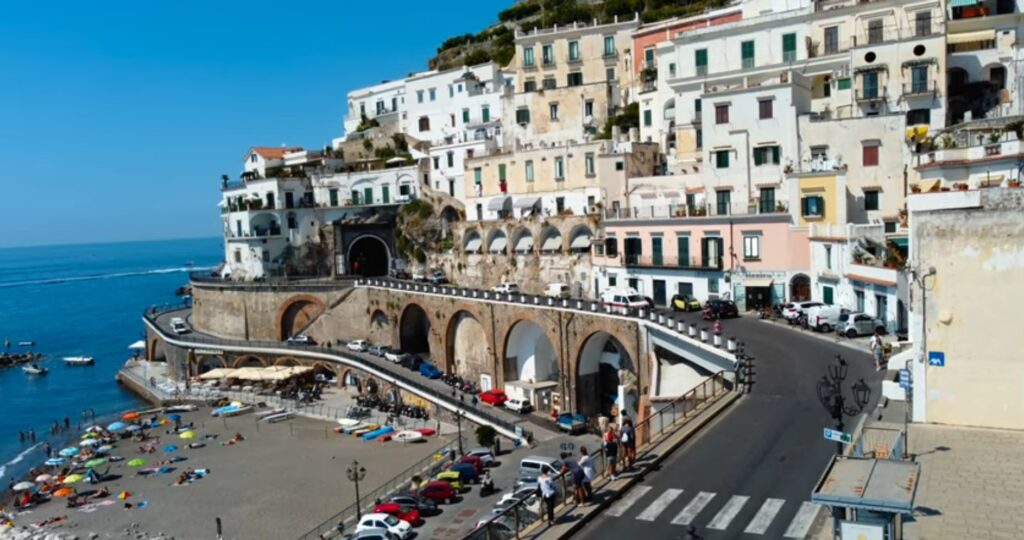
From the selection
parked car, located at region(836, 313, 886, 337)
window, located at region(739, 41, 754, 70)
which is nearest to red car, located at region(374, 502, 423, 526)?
parked car, located at region(836, 313, 886, 337)

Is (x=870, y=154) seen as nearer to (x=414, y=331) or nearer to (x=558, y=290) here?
(x=558, y=290)

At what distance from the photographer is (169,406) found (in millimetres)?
57875

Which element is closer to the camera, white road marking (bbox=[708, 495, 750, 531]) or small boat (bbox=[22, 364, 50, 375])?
white road marking (bbox=[708, 495, 750, 531])

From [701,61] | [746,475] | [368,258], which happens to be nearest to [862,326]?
[746,475]

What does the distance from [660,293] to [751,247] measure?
621cm

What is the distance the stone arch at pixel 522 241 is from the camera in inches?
2108

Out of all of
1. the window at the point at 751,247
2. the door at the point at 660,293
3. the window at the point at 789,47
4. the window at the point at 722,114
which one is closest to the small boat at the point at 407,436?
the door at the point at 660,293

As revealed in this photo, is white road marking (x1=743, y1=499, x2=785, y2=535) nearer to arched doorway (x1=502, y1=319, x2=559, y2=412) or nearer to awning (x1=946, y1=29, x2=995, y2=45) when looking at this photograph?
arched doorway (x1=502, y1=319, x2=559, y2=412)

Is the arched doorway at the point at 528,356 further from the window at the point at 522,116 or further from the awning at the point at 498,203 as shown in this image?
the window at the point at 522,116

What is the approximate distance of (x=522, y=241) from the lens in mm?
54250

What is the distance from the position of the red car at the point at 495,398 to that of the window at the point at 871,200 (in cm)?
2132

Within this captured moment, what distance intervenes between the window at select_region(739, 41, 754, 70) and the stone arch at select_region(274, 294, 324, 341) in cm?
3638

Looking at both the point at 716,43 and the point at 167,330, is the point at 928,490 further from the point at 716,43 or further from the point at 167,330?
the point at 167,330

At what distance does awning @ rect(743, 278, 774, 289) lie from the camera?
3884 cm
